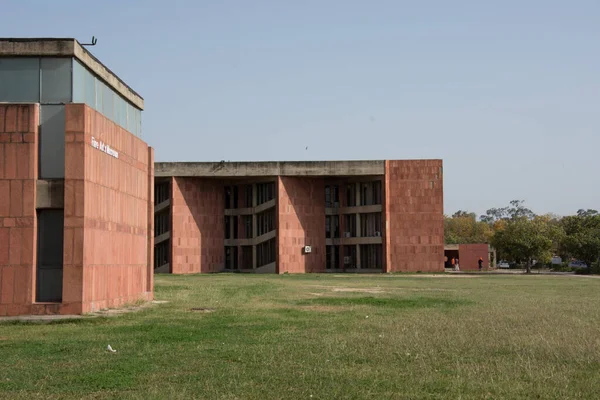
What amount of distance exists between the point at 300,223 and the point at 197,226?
9.99 metres

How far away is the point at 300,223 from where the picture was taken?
75.6 meters

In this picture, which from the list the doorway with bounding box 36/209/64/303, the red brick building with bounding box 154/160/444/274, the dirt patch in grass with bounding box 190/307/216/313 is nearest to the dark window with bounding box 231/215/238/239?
the red brick building with bounding box 154/160/444/274

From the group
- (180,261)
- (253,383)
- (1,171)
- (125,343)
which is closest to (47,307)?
(1,171)

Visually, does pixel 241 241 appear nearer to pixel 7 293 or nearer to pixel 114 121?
pixel 114 121

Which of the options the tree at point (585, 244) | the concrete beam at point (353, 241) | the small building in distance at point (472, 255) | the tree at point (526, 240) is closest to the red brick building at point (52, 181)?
the concrete beam at point (353, 241)

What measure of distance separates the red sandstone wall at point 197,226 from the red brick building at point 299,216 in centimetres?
10

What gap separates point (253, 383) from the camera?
12016 mm

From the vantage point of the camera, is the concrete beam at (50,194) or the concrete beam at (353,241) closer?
the concrete beam at (50,194)

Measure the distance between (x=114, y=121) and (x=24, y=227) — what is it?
670 centimetres

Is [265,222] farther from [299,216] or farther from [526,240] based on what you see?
[526,240]

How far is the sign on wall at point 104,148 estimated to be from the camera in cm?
2469

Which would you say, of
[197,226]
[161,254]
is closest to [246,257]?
[197,226]

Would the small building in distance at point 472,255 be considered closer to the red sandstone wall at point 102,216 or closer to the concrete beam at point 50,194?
the red sandstone wall at point 102,216

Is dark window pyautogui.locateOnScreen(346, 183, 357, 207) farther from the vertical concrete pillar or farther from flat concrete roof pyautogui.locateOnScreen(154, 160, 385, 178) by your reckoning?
the vertical concrete pillar
